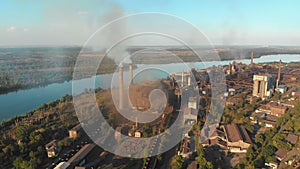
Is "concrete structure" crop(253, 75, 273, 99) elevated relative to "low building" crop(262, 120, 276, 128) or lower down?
elevated

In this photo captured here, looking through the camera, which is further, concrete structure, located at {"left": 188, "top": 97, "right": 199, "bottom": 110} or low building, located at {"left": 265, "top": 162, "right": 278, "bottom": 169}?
concrete structure, located at {"left": 188, "top": 97, "right": 199, "bottom": 110}

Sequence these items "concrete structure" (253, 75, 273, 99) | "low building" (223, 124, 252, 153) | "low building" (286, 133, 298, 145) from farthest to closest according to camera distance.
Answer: "concrete structure" (253, 75, 273, 99) → "low building" (286, 133, 298, 145) → "low building" (223, 124, 252, 153)

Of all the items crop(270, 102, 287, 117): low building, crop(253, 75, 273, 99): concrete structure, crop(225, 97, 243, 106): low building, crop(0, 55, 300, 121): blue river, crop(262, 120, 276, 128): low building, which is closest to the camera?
crop(262, 120, 276, 128): low building

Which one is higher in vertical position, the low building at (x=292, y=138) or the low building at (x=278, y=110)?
the low building at (x=278, y=110)

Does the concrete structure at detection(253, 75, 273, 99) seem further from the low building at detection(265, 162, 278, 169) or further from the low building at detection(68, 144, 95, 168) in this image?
the low building at detection(68, 144, 95, 168)

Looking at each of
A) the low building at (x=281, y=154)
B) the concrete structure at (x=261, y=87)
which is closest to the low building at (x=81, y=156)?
the low building at (x=281, y=154)

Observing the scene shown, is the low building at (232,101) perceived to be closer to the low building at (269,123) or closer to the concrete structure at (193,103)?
the low building at (269,123)

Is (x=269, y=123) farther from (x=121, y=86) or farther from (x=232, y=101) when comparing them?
(x=121, y=86)

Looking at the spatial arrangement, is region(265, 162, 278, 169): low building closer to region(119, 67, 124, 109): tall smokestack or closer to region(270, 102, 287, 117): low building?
region(119, 67, 124, 109): tall smokestack

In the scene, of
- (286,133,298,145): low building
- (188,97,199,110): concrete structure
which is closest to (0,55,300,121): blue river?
(188,97,199,110): concrete structure
